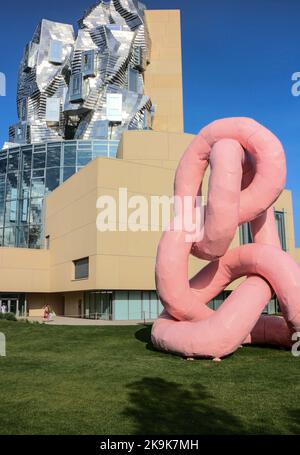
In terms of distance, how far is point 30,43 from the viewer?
56.2 m

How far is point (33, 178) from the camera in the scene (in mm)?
44750

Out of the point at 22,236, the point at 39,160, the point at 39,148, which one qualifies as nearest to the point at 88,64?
the point at 39,148

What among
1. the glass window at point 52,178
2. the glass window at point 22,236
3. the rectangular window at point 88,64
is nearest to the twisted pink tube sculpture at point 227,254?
the glass window at point 52,178

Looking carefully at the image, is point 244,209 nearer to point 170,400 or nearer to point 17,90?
point 170,400

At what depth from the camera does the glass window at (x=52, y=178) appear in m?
43.9

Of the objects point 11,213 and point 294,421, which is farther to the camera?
point 11,213

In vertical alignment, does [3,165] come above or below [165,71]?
below

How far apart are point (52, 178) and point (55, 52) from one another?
19.9 m

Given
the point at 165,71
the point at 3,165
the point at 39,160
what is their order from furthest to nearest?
1. the point at 165,71
2. the point at 3,165
3. the point at 39,160

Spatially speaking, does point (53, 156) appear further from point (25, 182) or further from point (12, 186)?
point (12, 186)

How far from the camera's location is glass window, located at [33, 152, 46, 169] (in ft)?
148

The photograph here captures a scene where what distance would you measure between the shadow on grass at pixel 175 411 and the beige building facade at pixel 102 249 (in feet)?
69.8
